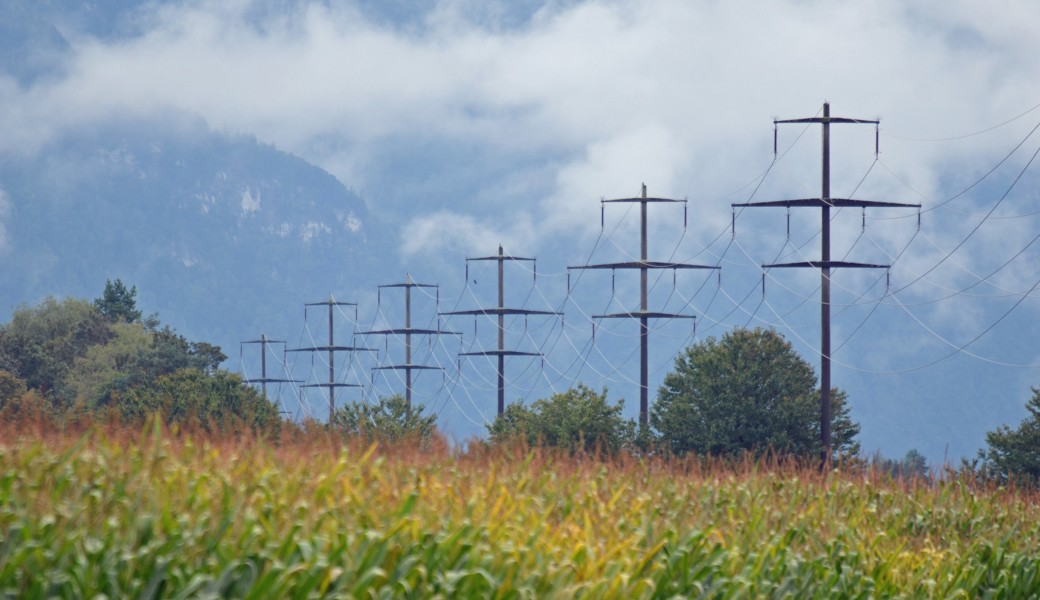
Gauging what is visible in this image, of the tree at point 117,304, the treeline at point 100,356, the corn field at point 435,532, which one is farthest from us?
the tree at point 117,304

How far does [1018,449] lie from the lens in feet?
220

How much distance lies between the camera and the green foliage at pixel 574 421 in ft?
235

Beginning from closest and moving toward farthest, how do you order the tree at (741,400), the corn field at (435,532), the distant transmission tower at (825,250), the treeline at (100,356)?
1. the corn field at (435,532)
2. the distant transmission tower at (825,250)
3. the tree at (741,400)
4. the treeline at (100,356)

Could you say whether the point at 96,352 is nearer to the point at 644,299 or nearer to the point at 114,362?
the point at 114,362

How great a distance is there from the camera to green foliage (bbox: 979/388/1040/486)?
66188mm

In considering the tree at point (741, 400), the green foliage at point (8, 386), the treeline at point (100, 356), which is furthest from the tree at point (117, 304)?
the tree at point (741, 400)

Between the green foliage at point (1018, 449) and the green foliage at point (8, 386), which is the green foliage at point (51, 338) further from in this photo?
the green foliage at point (1018, 449)

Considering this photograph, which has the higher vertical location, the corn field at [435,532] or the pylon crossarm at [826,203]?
the pylon crossarm at [826,203]

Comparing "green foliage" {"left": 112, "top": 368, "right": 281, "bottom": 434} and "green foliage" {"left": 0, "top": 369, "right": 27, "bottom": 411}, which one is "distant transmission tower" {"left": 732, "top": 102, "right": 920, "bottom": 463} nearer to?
"green foliage" {"left": 112, "top": 368, "right": 281, "bottom": 434}

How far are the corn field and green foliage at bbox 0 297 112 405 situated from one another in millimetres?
120892

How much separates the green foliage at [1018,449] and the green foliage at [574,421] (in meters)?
18.3

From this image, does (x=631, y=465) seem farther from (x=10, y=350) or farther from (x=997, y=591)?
(x=10, y=350)

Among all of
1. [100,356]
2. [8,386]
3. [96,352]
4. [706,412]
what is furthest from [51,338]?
[706,412]

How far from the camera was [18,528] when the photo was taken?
12.0m
